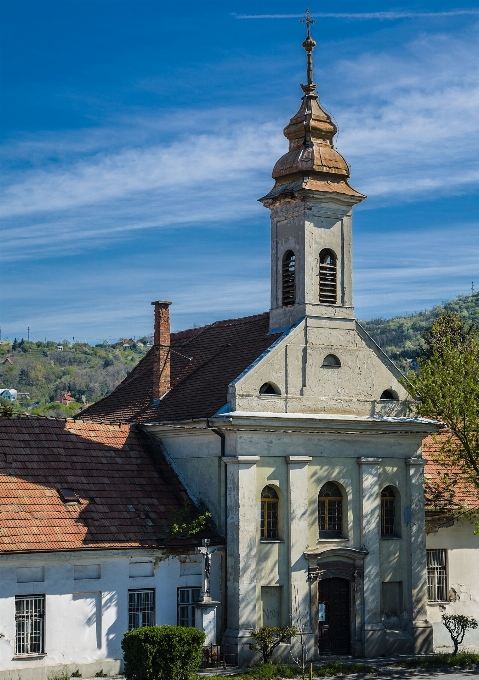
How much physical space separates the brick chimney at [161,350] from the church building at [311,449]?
190cm

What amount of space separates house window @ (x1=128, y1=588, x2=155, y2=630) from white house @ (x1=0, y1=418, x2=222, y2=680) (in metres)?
0.03

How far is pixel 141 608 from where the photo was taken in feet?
94.3

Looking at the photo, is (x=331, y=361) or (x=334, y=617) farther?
(x=331, y=361)

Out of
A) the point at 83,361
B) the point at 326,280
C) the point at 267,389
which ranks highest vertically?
the point at 83,361

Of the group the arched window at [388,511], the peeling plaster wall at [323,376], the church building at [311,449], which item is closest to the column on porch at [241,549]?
the church building at [311,449]

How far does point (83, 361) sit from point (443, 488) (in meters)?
98.9

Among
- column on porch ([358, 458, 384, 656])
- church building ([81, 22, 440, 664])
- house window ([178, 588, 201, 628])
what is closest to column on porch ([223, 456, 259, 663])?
church building ([81, 22, 440, 664])

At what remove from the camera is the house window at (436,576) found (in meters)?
34.0

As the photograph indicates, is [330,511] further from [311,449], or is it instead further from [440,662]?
[440,662]

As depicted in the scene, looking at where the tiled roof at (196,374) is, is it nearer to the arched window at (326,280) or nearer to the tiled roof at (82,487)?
the arched window at (326,280)

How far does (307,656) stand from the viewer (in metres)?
29.9

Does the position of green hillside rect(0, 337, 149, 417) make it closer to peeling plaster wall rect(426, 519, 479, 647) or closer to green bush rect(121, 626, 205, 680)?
peeling plaster wall rect(426, 519, 479, 647)

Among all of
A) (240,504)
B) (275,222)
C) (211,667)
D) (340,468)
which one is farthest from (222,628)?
(275,222)

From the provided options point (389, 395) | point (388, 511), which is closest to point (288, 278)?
point (389, 395)
